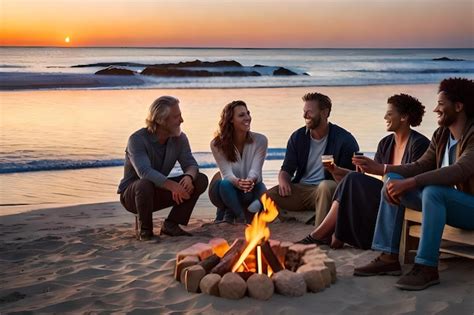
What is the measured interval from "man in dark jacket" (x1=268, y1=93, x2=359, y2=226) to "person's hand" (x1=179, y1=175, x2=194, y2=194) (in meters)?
0.74

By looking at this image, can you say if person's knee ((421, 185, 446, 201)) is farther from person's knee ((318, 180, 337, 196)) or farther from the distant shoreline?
the distant shoreline

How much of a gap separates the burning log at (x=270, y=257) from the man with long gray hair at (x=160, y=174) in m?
1.43

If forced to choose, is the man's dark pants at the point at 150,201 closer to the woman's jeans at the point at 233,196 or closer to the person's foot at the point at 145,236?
the person's foot at the point at 145,236

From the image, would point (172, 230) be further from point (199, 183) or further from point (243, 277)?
point (243, 277)

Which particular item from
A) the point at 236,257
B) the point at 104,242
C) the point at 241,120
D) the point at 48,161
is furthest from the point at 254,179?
the point at 48,161

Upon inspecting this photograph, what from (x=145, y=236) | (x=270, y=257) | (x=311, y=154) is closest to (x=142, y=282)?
(x=270, y=257)

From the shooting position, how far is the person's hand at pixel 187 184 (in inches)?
236

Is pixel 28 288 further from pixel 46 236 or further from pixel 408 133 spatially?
pixel 408 133

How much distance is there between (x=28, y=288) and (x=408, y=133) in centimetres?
285

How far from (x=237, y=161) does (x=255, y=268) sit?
6.13 feet

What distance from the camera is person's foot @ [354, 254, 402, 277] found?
4.75m

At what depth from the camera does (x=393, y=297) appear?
4316 millimetres

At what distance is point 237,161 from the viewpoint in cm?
646

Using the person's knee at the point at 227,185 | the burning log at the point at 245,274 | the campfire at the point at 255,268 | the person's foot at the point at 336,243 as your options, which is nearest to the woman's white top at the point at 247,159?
the person's knee at the point at 227,185
